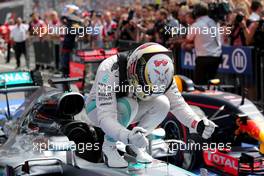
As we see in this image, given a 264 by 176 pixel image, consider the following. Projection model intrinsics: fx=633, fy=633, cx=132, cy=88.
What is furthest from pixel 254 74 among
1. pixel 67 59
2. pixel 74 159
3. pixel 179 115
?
pixel 74 159

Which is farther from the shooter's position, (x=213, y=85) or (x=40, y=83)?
(x=213, y=85)

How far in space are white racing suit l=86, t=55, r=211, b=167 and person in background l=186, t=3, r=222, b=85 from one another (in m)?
3.81

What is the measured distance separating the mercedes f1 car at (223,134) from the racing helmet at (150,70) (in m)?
1.83

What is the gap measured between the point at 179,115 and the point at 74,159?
92 cm

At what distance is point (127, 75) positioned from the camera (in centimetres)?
478

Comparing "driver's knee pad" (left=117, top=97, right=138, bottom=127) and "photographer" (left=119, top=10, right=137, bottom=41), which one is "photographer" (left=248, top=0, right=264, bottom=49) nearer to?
"photographer" (left=119, top=10, right=137, bottom=41)

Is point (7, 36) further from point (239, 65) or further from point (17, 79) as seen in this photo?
point (17, 79)

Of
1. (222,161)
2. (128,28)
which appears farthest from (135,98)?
(128,28)

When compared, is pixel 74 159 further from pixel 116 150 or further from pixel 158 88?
pixel 158 88

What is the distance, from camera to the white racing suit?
4617 mm

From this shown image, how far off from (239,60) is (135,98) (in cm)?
Answer: 535

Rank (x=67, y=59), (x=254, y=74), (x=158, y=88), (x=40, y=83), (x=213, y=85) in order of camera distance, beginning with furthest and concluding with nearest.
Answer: (x=67, y=59)
(x=254, y=74)
(x=213, y=85)
(x=40, y=83)
(x=158, y=88)

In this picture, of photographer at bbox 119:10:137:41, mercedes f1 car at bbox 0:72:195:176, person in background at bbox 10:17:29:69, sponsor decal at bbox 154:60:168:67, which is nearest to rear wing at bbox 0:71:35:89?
mercedes f1 car at bbox 0:72:195:176

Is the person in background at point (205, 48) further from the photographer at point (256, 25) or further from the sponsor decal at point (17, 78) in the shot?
the sponsor decal at point (17, 78)
